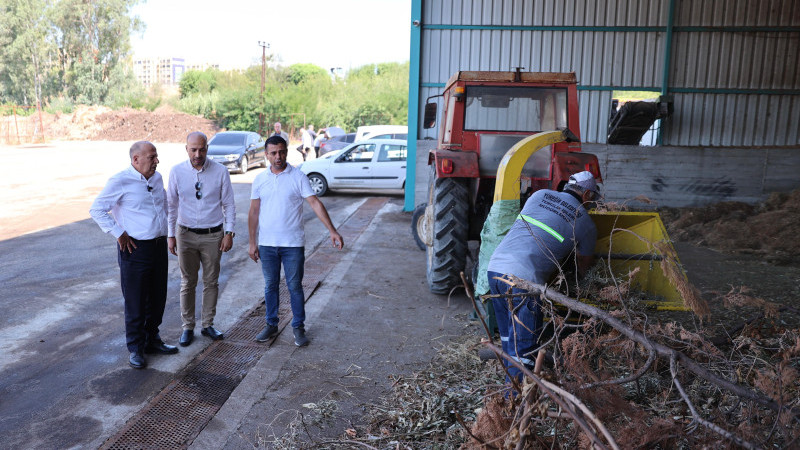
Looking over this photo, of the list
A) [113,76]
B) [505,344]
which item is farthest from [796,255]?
[113,76]

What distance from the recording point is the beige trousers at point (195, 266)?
5.12 meters

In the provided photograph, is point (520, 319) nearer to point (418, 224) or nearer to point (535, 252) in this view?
point (535, 252)

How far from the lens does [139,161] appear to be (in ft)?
15.3

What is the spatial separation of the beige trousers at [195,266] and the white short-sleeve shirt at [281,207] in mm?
445

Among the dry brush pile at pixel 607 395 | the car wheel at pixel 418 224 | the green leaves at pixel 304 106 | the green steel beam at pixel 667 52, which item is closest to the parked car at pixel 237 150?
the car wheel at pixel 418 224

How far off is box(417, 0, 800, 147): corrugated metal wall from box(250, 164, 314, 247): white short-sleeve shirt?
7.37 metres

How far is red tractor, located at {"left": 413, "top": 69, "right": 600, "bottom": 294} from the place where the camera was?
6207 mm

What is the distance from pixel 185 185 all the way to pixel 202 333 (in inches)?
54.2

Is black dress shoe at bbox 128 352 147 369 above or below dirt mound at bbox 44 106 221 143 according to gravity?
below

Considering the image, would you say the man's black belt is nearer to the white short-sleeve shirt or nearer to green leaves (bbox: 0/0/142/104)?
the white short-sleeve shirt

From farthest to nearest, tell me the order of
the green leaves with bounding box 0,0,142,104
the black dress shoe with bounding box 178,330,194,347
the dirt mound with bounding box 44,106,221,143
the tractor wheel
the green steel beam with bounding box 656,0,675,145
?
the green leaves with bounding box 0,0,142,104 → the dirt mound with bounding box 44,106,221,143 → the green steel beam with bounding box 656,0,675,145 → the tractor wheel → the black dress shoe with bounding box 178,330,194,347

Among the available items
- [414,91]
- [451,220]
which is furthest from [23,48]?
[451,220]

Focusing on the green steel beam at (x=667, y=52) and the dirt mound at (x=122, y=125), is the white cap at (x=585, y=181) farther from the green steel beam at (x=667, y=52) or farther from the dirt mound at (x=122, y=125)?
the dirt mound at (x=122, y=125)

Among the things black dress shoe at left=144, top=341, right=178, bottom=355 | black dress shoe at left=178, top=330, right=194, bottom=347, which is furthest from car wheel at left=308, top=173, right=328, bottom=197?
black dress shoe at left=144, top=341, right=178, bottom=355
